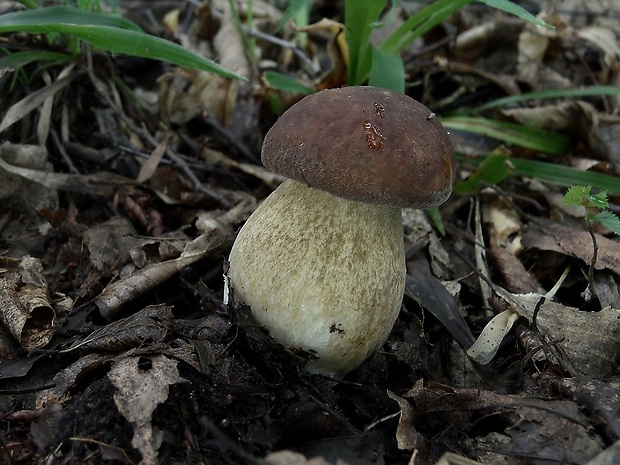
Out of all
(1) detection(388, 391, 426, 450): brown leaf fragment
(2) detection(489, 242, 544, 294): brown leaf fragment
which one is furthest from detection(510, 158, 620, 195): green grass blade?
(1) detection(388, 391, 426, 450): brown leaf fragment

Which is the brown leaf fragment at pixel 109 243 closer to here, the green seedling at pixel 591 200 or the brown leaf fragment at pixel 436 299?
the brown leaf fragment at pixel 436 299

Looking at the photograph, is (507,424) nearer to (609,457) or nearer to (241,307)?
(609,457)

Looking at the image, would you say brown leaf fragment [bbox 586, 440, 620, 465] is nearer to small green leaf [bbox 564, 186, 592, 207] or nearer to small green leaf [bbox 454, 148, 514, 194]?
small green leaf [bbox 564, 186, 592, 207]

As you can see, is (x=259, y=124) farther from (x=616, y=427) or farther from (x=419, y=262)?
(x=616, y=427)

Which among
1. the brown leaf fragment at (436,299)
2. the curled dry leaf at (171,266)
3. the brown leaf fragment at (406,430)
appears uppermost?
the brown leaf fragment at (406,430)

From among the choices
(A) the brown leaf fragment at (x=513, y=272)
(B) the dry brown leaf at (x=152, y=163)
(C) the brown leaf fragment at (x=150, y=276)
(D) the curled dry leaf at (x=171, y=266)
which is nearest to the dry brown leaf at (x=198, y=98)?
(B) the dry brown leaf at (x=152, y=163)

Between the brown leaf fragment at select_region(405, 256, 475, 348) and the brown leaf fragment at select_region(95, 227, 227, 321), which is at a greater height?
the brown leaf fragment at select_region(95, 227, 227, 321)

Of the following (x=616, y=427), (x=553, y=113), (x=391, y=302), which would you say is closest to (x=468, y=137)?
(x=553, y=113)
